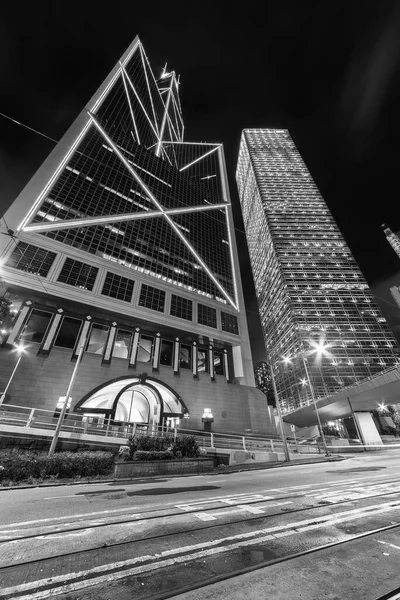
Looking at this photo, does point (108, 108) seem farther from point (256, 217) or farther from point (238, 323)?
point (256, 217)

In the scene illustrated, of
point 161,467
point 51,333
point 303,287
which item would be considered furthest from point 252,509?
point 303,287

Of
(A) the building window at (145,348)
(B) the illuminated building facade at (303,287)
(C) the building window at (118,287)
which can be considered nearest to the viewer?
(C) the building window at (118,287)

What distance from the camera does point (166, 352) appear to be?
35.0 metres

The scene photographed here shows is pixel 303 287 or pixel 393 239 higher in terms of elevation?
pixel 393 239

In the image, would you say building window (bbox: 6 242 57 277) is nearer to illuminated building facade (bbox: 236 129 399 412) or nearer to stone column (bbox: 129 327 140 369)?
stone column (bbox: 129 327 140 369)

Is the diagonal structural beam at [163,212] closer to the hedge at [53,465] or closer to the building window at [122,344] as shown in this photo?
the building window at [122,344]

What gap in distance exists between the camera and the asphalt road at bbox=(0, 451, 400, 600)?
2.69m

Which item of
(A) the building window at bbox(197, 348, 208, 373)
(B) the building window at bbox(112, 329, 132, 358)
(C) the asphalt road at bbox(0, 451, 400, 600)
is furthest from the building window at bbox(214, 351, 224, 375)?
(C) the asphalt road at bbox(0, 451, 400, 600)

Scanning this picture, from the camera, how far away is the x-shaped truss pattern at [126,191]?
3659 centimetres

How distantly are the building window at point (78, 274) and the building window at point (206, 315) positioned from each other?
17.3 m

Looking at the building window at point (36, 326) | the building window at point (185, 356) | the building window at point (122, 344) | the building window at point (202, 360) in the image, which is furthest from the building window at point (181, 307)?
the building window at point (36, 326)

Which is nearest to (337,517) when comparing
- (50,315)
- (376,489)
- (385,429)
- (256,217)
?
(376,489)

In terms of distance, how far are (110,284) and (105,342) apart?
26.8 feet

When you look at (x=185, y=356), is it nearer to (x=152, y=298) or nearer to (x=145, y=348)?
(x=145, y=348)
